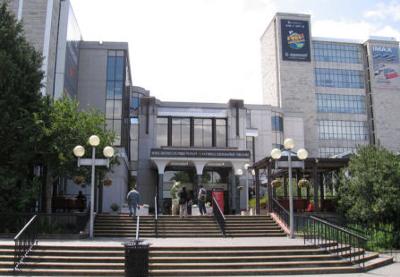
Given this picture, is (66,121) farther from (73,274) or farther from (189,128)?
(189,128)

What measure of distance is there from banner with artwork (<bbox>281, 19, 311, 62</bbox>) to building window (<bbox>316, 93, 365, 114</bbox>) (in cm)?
764

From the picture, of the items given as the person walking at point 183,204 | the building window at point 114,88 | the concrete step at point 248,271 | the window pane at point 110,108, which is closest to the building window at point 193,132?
the building window at point 114,88

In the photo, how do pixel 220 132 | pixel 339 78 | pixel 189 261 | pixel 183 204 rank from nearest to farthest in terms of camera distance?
1. pixel 189 261
2. pixel 183 204
3. pixel 220 132
4. pixel 339 78

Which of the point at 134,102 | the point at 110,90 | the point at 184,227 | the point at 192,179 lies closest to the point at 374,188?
the point at 184,227

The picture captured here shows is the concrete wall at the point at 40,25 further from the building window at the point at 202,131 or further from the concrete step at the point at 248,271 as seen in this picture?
the concrete step at the point at 248,271

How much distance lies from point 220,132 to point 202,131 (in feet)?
6.09

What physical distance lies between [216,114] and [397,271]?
32.9 meters

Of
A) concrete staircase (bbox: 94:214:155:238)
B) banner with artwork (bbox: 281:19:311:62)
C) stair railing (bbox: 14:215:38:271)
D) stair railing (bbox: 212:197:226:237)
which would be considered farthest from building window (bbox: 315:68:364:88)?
stair railing (bbox: 14:215:38:271)

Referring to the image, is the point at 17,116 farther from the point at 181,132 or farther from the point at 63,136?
the point at 181,132

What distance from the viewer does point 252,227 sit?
21062 mm

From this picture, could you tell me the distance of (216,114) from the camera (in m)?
45.2

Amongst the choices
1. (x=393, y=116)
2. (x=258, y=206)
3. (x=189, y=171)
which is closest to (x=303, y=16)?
(x=393, y=116)

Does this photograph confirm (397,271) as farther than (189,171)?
No

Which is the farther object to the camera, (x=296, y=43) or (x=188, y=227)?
(x=296, y=43)
